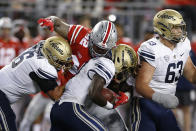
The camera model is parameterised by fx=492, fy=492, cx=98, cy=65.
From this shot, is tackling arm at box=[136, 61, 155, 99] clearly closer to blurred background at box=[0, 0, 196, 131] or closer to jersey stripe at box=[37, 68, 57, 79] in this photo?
jersey stripe at box=[37, 68, 57, 79]

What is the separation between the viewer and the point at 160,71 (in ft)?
16.1

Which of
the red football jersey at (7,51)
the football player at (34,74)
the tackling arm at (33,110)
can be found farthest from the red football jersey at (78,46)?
the red football jersey at (7,51)

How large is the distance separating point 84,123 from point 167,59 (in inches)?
42.6

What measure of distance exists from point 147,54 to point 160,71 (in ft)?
0.71

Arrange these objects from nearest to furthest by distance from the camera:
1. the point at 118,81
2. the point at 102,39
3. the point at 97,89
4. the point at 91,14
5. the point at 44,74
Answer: the point at 97,89, the point at 102,39, the point at 44,74, the point at 118,81, the point at 91,14

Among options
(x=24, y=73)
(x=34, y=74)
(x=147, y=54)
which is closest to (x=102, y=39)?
(x=147, y=54)

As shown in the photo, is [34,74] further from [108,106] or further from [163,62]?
[163,62]

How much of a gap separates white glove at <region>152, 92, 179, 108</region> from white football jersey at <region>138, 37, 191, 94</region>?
0.26 m

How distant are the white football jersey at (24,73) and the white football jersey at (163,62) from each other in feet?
3.15

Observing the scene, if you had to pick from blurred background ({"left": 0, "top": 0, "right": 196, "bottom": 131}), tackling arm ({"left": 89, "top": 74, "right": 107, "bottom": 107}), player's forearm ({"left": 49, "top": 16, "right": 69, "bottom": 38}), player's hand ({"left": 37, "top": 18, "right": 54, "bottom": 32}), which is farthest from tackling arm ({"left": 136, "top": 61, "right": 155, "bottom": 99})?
blurred background ({"left": 0, "top": 0, "right": 196, "bottom": 131})

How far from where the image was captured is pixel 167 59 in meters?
4.88

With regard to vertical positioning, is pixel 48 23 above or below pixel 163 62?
above

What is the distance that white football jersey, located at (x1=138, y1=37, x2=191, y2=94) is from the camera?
4.86m

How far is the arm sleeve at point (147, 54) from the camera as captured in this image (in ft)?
15.9
